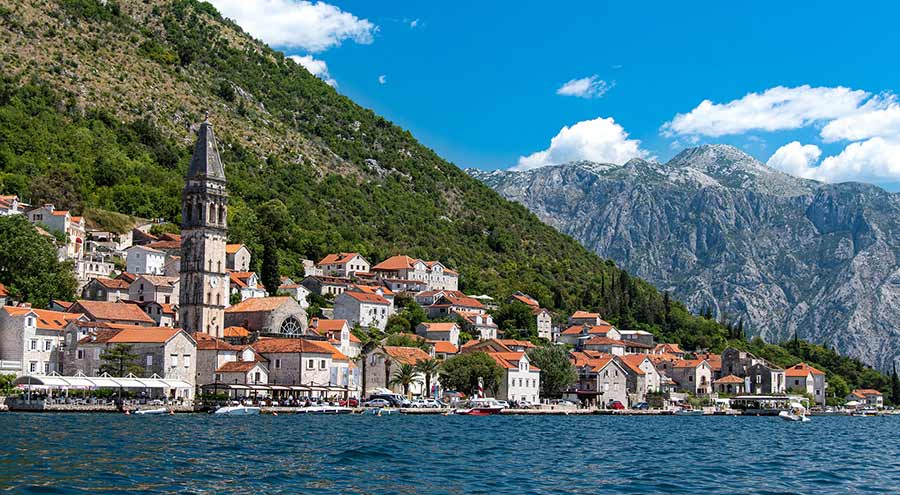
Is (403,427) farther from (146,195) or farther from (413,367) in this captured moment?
(146,195)

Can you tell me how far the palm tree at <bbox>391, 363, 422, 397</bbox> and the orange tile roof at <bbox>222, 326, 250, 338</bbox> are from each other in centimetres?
1516

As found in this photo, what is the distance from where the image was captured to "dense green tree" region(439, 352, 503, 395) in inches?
4365

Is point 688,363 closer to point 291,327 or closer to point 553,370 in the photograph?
point 553,370

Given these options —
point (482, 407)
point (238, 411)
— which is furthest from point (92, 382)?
point (482, 407)

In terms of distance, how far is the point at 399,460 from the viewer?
45.8 m

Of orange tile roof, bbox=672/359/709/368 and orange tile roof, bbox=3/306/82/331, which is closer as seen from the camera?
orange tile roof, bbox=3/306/82/331

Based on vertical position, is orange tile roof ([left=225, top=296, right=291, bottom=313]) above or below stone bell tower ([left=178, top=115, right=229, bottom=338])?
below

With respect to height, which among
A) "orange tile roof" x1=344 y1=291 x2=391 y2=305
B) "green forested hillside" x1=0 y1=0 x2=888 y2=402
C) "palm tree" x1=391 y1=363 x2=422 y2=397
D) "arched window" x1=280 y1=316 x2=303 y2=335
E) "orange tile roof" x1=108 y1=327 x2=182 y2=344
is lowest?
"palm tree" x1=391 y1=363 x2=422 y2=397

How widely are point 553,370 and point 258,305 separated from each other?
1336 inches

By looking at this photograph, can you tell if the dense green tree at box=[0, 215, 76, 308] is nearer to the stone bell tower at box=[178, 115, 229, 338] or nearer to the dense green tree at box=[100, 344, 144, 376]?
the stone bell tower at box=[178, 115, 229, 338]

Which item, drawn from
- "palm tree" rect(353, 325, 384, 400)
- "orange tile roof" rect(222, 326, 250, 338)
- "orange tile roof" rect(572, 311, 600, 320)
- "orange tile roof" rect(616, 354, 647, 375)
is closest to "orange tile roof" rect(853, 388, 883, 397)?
"orange tile roof" rect(572, 311, 600, 320)

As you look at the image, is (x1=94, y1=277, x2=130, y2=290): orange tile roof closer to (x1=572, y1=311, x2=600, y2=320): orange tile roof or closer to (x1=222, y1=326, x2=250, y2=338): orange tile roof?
(x1=222, y1=326, x2=250, y2=338): orange tile roof

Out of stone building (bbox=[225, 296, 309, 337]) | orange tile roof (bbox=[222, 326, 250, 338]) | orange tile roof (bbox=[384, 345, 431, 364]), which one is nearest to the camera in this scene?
orange tile roof (bbox=[222, 326, 250, 338])

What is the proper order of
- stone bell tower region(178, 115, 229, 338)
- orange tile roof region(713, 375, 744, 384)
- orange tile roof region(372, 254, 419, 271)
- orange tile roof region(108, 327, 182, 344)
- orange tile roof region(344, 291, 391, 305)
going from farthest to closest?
1. orange tile roof region(372, 254, 419, 271)
2. orange tile roof region(713, 375, 744, 384)
3. orange tile roof region(344, 291, 391, 305)
4. stone bell tower region(178, 115, 229, 338)
5. orange tile roof region(108, 327, 182, 344)
